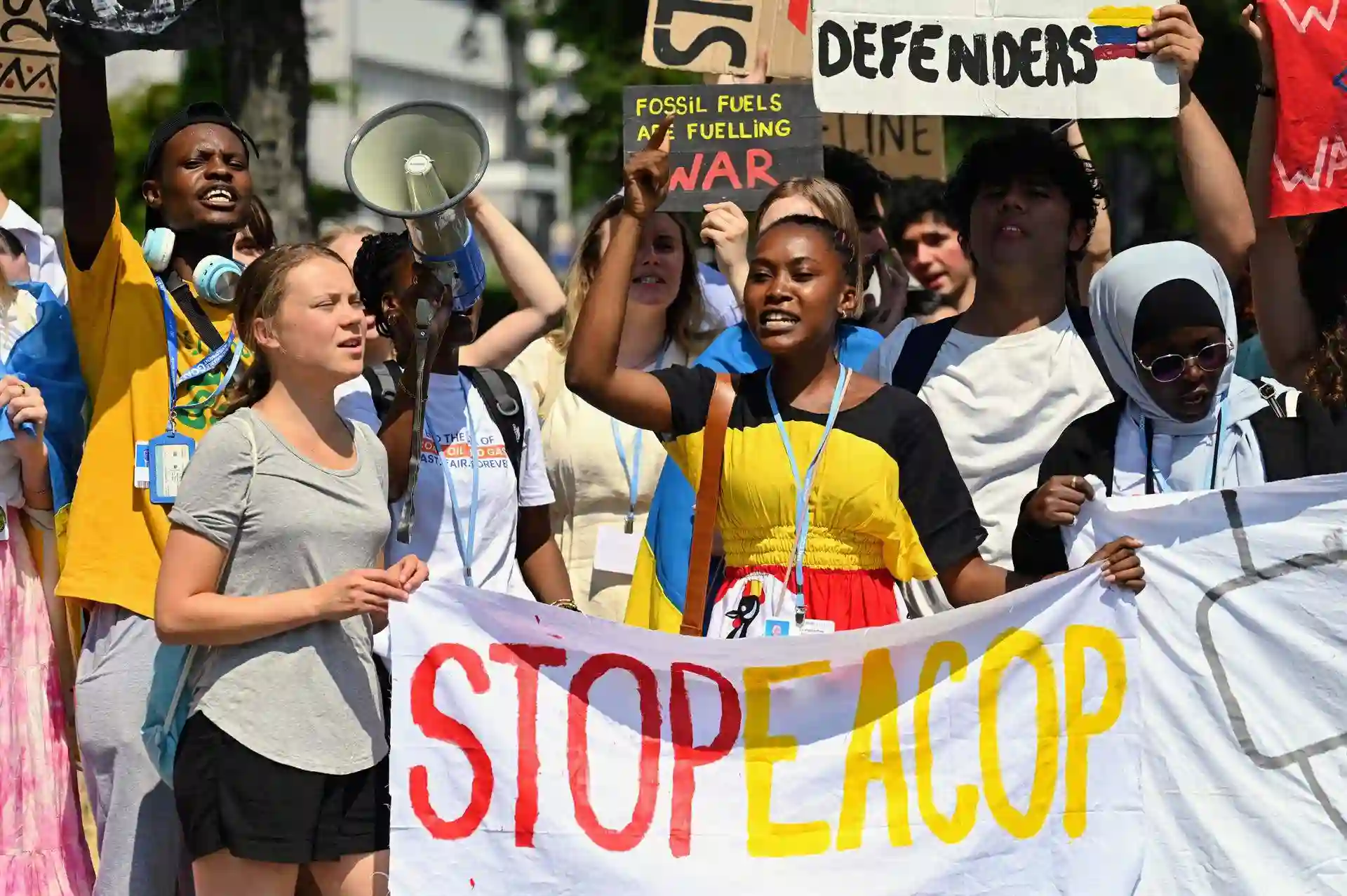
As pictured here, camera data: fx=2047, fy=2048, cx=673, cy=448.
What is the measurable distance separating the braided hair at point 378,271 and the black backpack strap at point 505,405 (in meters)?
0.26

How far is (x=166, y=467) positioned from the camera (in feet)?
15.9

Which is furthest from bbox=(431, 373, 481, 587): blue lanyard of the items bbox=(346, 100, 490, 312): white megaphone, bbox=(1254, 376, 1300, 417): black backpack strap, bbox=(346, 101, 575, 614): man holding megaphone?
bbox=(1254, 376, 1300, 417): black backpack strap

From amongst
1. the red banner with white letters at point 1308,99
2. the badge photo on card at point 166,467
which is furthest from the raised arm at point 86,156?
the red banner with white letters at point 1308,99

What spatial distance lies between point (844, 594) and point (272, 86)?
25.3 feet

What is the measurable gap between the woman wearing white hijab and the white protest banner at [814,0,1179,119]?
1006mm

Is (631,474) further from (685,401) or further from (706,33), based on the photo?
(706,33)

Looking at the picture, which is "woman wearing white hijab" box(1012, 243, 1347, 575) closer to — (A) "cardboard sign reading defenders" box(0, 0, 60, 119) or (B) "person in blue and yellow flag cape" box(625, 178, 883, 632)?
(B) "person in blue and yellow flag cape" box(625, 178, 883, 632)

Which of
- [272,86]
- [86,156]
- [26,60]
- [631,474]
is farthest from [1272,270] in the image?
[272,86]

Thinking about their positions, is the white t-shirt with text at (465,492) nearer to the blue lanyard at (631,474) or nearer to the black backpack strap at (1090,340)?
the blue lanyard at (631,474)

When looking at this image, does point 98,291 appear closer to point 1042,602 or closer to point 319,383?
point 319,383

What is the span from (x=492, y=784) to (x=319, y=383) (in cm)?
95

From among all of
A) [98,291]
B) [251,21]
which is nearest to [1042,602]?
[98,291]

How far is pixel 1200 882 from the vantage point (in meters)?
4.50

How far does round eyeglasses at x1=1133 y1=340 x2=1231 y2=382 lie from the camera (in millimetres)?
4520
